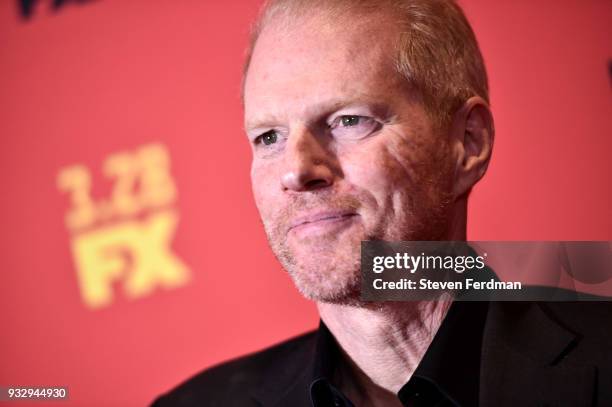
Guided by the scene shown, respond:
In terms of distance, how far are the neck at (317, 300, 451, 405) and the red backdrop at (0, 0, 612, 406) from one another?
472mm

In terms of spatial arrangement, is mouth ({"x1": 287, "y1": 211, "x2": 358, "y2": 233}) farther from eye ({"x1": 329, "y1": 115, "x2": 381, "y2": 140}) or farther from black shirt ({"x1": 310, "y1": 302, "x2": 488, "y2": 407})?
black shirt ({"x1": 310, "y1": 302, "x2": 488, "y2": 407})

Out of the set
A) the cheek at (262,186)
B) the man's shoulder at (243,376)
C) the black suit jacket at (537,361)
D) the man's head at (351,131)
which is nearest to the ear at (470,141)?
the man's head at (351,131)

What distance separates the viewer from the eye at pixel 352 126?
4.28 ft

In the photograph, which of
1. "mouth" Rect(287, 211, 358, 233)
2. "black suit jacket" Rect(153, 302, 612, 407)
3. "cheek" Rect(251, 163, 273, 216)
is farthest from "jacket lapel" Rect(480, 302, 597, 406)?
"cheek" Rect(251, 163, 273, 216)

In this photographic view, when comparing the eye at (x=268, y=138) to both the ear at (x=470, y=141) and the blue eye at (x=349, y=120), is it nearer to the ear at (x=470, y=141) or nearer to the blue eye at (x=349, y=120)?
the blue eye at (x=349, y=120)

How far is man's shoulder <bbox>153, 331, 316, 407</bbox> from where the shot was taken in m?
1.59

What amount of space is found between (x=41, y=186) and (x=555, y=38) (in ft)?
4.26

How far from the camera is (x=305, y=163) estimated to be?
125 cm

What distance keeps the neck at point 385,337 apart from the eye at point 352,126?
30 centimetres

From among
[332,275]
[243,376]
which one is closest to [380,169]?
[332,275]

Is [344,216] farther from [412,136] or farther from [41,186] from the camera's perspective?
[41,186]

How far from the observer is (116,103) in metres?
1.93

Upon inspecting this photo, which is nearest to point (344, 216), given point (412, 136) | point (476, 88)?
point (412, 136)

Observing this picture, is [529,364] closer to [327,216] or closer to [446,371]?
[446,371]
